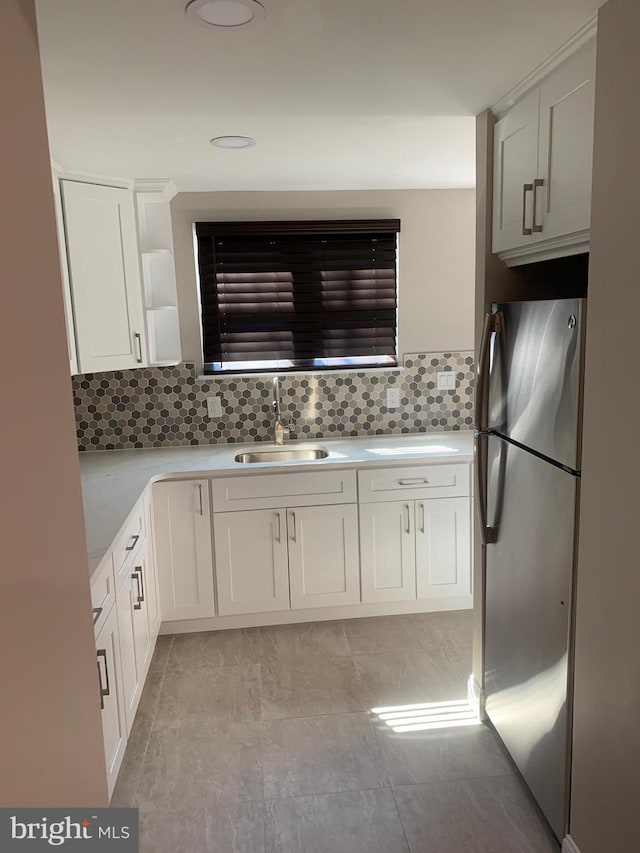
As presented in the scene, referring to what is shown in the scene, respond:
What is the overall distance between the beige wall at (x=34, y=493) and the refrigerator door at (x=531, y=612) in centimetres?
132

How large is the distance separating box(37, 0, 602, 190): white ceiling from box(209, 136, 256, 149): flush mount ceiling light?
0.05 m

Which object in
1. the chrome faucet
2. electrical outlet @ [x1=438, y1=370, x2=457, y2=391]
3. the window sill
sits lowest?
the chrome faucet

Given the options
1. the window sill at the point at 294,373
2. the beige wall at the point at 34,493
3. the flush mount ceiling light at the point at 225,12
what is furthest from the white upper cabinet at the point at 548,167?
the window sill at the point at 294,373

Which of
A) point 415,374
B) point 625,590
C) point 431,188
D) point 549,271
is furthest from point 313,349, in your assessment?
point 625,590

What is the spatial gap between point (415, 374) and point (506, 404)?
68.4 inches

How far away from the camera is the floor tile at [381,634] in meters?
3.14

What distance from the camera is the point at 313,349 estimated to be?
12.5 feet

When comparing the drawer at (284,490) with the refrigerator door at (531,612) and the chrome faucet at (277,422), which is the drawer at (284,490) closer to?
the chrome faucet at (277,422)

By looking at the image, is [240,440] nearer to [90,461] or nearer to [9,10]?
[90,461]

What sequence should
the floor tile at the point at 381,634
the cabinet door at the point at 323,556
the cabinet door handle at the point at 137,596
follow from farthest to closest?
1. the cabinet door at the point at 323,556
2. the floor tile at the point at 381,634
3. the cabinet door handle at the point at 137,596

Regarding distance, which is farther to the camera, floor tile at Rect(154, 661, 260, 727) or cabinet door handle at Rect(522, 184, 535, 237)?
floor tile at Rect(154, 661, 260, 727)

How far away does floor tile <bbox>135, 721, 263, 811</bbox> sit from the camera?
2.18m

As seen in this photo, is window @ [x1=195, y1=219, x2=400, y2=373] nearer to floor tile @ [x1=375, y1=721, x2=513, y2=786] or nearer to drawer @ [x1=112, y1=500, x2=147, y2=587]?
drawer @ [x1=112, y1=500, x2=147, y2=587]

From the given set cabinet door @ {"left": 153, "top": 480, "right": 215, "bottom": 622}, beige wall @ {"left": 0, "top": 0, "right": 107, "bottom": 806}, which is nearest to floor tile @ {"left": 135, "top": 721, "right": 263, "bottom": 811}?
cabinet door @ {"left": 153, "top": 480, "right": 215, "bottom": 622}
